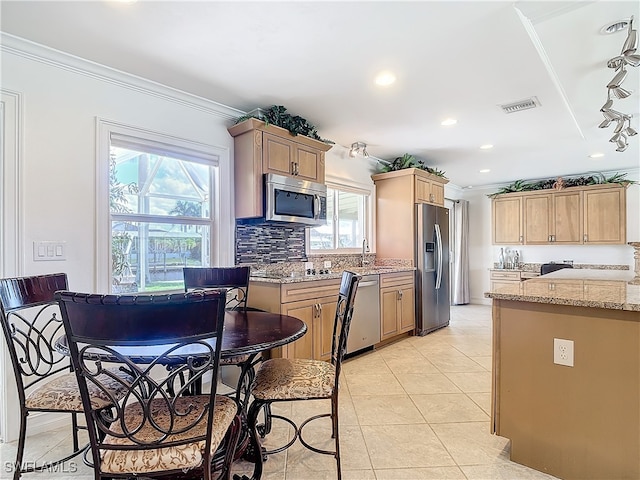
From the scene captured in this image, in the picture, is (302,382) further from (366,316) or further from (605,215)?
(605,215)

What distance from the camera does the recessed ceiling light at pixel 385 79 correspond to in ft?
8.40

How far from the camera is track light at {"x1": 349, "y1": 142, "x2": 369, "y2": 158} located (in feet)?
14.1

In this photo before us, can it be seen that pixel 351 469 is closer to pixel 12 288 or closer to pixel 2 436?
pixel 12 288

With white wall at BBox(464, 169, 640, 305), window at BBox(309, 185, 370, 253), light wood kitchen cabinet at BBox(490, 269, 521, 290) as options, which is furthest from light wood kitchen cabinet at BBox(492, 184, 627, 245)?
window at BBox(309, 185, 370, 253)

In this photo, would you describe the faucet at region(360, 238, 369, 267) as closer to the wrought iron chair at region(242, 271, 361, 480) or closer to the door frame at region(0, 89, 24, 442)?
the wrought iron chair at region(242, 271, 361, 480)

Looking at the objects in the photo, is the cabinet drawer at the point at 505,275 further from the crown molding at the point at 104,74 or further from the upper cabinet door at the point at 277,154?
the crown molding at the point at 104,74

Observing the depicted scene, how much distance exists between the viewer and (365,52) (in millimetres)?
2271

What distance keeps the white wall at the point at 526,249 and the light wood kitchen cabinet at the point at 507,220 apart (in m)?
0.31

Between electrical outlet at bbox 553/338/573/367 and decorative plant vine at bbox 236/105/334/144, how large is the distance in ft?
8.68

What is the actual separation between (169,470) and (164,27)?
86.7 inches

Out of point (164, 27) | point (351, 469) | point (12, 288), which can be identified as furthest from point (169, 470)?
point (164, 27)

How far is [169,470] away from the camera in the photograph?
1.12 metres

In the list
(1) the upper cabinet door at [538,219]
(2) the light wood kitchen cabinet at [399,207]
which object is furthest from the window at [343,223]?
(1) the upper cabinet door at [538,219]

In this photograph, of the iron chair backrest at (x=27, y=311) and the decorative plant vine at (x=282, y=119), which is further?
the decorative plant vine at (x=282, y=119)
